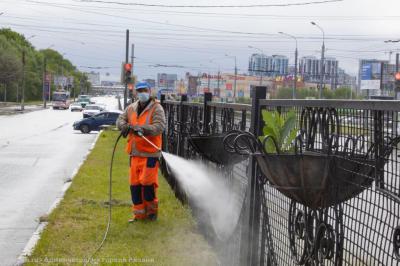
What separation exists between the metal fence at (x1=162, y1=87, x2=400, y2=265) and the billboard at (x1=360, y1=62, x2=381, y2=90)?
230 ft

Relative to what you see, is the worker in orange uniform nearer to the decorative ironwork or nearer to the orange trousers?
the orange trousers

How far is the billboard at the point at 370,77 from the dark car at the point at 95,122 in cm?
4031

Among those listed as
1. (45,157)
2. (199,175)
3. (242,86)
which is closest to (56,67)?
(242,86)

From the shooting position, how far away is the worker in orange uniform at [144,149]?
26.2ft

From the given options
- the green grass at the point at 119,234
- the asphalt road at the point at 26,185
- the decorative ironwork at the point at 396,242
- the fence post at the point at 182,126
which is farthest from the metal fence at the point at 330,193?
the fence post at the point at 182,126

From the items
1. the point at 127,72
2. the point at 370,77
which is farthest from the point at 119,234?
the point at 370,77

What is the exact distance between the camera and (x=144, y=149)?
804 centimetres

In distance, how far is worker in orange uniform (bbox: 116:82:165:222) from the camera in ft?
26.2

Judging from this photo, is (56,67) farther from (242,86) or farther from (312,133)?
(312,133)

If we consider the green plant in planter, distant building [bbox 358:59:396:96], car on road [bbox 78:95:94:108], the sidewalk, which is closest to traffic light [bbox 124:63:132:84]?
the green plant in planter

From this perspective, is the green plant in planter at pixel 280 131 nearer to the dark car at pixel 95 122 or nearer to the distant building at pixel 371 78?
the dark car at pixel 95 122

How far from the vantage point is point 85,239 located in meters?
7.20

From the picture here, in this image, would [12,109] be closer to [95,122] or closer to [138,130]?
[95,122]

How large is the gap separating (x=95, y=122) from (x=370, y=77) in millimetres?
50309
